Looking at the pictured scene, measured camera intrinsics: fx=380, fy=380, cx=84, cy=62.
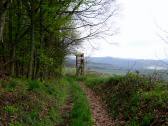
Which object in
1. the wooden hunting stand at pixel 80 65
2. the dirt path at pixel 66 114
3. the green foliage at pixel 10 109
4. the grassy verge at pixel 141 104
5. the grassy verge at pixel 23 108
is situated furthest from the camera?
the wooden hunting stand at pixel 80 65

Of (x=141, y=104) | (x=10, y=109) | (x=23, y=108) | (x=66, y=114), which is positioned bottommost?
(x=66, y=114)

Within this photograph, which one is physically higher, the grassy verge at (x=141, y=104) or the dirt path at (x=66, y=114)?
the grassy verge at (x=141, y=104)

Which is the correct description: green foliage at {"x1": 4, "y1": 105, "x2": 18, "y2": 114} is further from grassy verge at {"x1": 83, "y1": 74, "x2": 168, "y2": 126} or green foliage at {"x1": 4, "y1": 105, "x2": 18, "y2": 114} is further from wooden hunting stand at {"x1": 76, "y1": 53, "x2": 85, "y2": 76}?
wooden hunting stand at {"x1": 76, "y1": 53, "x2": 85, "y2": 76}

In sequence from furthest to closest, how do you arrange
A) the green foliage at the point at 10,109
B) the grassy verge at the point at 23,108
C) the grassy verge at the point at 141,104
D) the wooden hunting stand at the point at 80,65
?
the wooden hunting stand at the point at 80,65 < the grassy verge at the point at 141,104 < the green foliage at the point at 10,109 < the grassy verge at the point at 23,108

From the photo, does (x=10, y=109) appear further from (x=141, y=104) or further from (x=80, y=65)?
(x=80, y=65)

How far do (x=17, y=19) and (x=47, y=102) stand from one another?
32.3 feet

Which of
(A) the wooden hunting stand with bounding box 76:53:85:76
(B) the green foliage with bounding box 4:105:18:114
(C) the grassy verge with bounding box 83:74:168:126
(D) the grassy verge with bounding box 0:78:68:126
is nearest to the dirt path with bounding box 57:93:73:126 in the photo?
(D) the grassy verge with bounding box 0:78:68:126

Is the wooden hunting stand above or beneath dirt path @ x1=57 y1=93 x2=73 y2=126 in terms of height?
above

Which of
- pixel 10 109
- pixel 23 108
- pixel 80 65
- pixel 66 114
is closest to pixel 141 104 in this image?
pixel 66 114

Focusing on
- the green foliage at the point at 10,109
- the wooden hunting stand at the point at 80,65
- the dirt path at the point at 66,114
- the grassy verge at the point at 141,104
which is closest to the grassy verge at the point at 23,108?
the green foliage at the point at 10,109

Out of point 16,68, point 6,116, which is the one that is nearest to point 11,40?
point 16,68

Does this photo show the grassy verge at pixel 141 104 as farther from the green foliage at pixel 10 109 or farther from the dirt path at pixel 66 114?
the green foliage at pixel 10 109

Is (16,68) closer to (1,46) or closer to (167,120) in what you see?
(1,46)

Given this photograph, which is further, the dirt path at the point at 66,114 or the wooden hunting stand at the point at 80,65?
the wooden hunting stand at the point at 80,65
